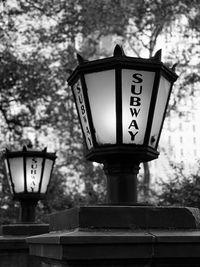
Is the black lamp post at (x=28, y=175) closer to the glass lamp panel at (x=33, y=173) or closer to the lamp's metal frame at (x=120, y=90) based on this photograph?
the glass lamp panel at (x=33, y=173)

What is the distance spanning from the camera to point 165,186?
13281 millimetres

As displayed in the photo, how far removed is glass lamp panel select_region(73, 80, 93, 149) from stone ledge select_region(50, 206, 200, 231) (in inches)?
18.3

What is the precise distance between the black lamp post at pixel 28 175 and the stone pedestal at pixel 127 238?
3.18 m

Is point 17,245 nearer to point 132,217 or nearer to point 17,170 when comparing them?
point 17,170

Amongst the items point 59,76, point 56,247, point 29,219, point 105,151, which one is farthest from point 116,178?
point 59,76

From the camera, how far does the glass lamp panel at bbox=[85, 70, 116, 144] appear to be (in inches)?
110

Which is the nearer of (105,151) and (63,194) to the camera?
(105,151)

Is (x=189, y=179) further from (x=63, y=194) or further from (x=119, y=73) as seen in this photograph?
(x=119, y=73)

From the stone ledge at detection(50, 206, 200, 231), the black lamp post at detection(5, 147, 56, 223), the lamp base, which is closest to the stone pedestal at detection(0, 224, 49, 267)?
the lamp base

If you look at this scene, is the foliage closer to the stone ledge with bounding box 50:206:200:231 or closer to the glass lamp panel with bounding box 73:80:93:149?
the glass lamp panel with bounding box 73:80:93:149

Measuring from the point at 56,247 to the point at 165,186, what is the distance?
36.2ft

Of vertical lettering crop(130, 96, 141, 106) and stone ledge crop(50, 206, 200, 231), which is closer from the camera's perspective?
stone ledge crop(50, 206, 200, 231)

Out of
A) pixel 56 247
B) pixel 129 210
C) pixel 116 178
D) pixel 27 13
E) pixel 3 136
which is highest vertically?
pixel 27 13

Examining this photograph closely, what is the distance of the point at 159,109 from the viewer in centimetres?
293
